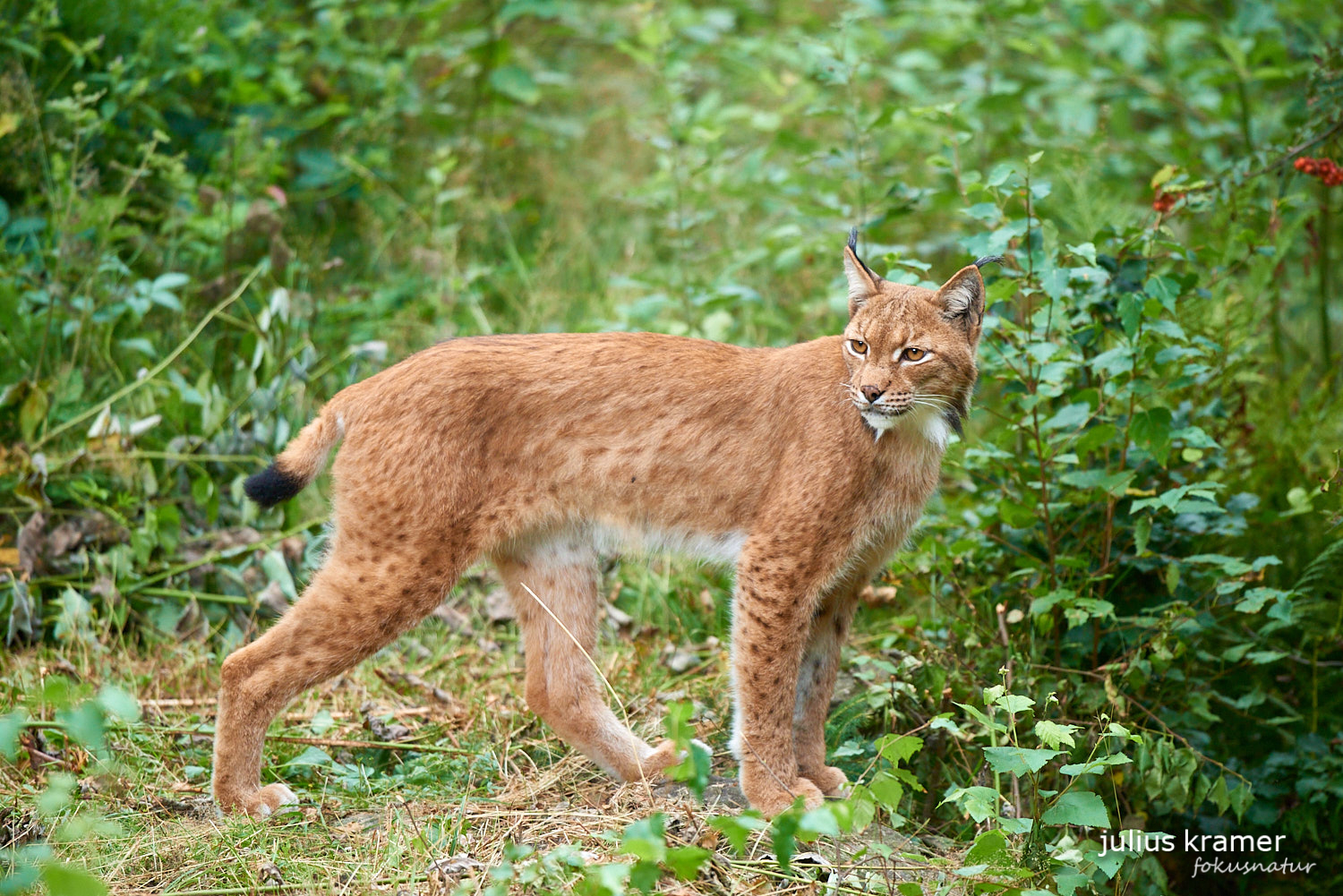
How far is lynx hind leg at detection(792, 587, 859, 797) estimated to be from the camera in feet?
14.1

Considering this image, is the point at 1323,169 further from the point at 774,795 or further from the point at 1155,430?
the point at 774,795

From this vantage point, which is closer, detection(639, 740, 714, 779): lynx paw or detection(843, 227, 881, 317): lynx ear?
detection(843, 227, 881, 317): lynx ear

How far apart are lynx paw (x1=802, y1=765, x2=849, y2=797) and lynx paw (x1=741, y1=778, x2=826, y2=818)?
18 centimetres

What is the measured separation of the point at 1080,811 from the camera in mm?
3326

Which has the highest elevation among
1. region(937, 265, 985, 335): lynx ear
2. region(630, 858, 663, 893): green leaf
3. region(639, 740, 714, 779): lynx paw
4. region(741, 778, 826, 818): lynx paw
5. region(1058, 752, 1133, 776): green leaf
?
region(937, 265, 985, 335): lynx ear

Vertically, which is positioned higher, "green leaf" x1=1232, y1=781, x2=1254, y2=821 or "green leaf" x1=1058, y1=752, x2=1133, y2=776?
"green leaf" x1=1058, y1=752, x2=1133, y2=776

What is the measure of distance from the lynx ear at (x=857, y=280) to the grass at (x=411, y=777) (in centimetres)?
170

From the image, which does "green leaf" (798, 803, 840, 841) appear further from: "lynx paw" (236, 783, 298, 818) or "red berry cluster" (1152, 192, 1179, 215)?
"red berry cluster" (1152, 192, 1179, 215)

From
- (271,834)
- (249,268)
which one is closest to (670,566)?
(271,834)

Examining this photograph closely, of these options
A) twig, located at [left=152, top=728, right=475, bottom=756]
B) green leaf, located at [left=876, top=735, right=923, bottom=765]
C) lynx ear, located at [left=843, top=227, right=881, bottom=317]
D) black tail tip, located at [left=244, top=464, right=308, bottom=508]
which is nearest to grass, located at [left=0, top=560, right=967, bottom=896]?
twig, located at [left=152, top=728, right=475, bottom=756]

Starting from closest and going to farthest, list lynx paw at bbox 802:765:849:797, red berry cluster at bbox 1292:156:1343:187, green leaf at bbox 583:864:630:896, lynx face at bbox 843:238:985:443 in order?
green leaf at bbox 583:864:630:896, lynx face at bbox 843:238:985:443, lynx paw at bbox 802:765:849:797, red berry cluster at bbox 1292:156:1343:187

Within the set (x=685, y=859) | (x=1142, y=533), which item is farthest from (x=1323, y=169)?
(x=685, y=859)

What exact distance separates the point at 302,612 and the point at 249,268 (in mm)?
3351

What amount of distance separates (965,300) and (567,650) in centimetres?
194
